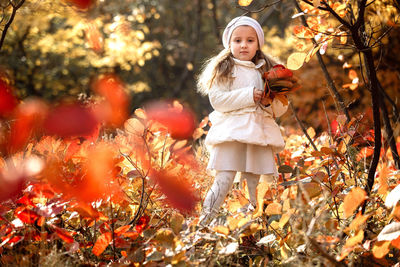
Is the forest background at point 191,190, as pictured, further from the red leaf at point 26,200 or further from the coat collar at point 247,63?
the coat collar at point 247,63

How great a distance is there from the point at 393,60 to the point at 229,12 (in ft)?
27.7

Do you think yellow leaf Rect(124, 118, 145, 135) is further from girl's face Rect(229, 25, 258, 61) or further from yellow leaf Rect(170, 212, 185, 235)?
girl's face Rect(229, 25, 258, 61)

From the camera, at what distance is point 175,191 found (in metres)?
2.07

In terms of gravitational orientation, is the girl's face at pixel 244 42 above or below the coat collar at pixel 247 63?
above

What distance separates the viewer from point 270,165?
2582mm

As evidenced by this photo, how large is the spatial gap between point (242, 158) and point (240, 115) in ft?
0.80

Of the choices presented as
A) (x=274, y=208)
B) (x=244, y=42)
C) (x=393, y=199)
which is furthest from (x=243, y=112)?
(x=393, y=199)

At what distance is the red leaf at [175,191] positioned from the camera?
2.01 metres

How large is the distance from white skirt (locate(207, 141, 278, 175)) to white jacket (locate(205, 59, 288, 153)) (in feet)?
0.19

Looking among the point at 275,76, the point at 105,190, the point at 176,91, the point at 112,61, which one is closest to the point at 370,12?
the point at 275,76

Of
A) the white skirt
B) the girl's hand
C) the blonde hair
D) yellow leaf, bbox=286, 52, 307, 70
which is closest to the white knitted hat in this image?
the blonde hair

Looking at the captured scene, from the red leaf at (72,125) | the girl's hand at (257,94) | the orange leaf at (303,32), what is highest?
the orange leaf at (303,32)

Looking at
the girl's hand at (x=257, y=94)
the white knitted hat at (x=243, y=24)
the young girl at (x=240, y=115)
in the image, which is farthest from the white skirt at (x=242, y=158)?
the white knitted hat at (x=243, y=24)

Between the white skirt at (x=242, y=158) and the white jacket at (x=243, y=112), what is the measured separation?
6 centimetres
